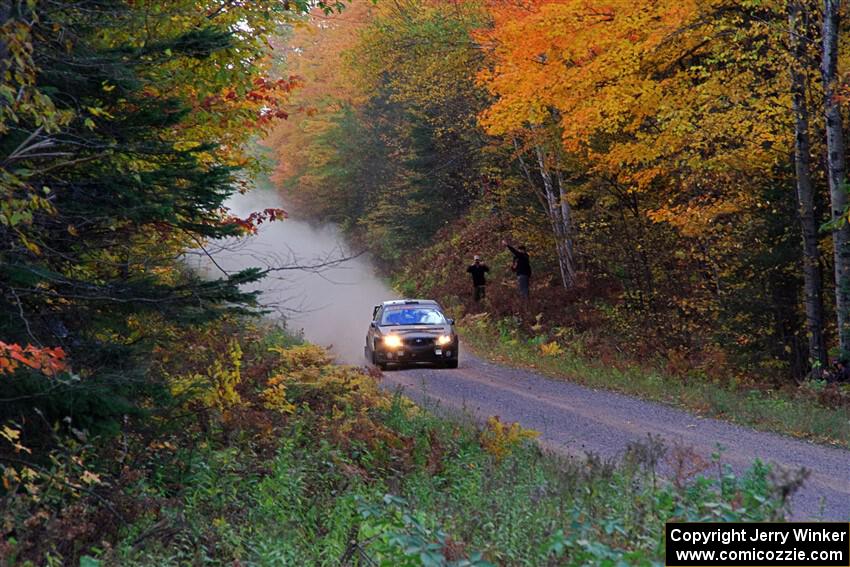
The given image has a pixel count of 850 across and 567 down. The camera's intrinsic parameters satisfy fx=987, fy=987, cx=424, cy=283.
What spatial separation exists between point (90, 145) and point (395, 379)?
13.0 metres

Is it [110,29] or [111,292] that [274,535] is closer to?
[111,292]

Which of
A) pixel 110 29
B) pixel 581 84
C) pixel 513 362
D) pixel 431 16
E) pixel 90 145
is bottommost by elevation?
pixel 513 362

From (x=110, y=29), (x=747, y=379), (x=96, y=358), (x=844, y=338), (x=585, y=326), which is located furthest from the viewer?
(x=585, y=326)

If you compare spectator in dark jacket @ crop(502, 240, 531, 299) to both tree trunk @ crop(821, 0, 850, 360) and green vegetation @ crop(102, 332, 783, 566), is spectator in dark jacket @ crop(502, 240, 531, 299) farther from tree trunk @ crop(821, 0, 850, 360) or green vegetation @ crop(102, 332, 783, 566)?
green vegetation @ crop(102, 332, 783, 566)

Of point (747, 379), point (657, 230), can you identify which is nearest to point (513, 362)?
point (657, 230)

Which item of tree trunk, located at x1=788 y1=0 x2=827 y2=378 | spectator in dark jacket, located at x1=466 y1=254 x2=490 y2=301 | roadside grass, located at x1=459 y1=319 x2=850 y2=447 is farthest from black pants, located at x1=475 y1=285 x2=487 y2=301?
tree trunk, located at x1=788 y1=0 x2=827 y2=378

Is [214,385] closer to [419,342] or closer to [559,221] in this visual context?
[419,342]

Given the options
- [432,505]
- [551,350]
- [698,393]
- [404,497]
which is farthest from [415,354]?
[432,505]

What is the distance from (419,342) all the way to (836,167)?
31.9 ft

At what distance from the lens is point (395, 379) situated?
69.1 ft

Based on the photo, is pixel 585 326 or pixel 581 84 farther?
pixel 585 326

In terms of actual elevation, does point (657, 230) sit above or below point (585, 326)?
above

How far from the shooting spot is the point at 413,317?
24.0 meters
